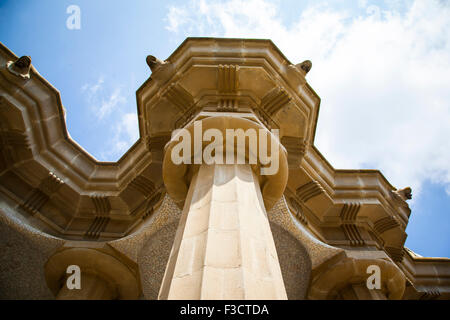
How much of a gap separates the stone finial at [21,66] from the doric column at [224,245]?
431 centimetres

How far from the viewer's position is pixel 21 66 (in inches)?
224

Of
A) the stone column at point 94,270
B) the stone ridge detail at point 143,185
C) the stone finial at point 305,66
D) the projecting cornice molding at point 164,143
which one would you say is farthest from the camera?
the stone ridge detail at point 143,185

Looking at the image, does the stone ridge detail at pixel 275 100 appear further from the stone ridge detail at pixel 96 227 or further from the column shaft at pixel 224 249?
the stone ridge detail at pixel 96 227

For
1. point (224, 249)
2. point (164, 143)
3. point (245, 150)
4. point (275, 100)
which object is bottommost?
point (224, 249)

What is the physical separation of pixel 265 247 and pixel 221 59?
3.91m

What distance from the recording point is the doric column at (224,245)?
202 cm

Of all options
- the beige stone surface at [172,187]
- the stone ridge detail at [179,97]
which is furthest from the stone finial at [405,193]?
the stone ridge detail at [179,97]

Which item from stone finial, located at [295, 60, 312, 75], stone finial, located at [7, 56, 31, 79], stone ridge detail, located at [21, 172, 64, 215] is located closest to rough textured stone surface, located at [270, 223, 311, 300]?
stone finial, located at [295, 60, 312, 75]

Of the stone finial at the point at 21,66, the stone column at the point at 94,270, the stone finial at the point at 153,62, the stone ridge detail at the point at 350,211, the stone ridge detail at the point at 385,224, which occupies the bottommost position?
the stone column at the point at 94,270

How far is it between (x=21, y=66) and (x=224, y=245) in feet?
18.4

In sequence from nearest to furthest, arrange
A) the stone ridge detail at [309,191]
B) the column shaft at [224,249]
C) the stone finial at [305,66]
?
the column shaft at [224,249] < the stone finial at [305,66] < the stone ridge detail at [309,191]

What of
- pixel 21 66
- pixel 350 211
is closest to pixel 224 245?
pixel 350 211

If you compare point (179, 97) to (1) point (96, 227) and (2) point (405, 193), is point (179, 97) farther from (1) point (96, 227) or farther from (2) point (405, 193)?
(2) point (405, 193)
